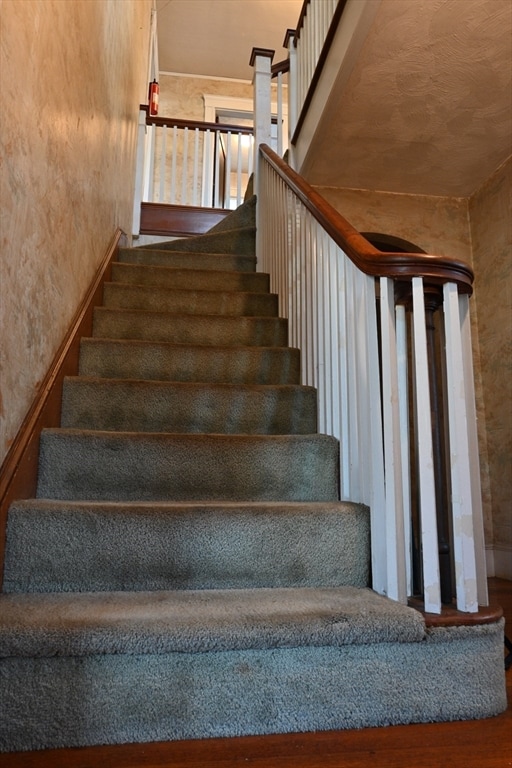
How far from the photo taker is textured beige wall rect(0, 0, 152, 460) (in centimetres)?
126

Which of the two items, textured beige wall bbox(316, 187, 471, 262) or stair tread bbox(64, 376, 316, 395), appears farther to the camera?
textured beige wall bbox(316, 187, 471, 262)

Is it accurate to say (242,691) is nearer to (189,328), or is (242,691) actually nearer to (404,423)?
(404,423)

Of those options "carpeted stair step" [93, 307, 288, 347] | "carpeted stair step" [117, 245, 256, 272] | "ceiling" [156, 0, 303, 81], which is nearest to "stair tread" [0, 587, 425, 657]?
"carpeted stair step" [93, 307, 288, 347]

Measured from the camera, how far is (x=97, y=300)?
94.0 inches

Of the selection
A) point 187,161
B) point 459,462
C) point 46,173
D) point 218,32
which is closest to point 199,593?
point 459,462

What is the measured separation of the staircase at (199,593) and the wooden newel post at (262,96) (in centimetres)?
227

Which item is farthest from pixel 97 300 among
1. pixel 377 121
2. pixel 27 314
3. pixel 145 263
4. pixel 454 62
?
pixel 454 62

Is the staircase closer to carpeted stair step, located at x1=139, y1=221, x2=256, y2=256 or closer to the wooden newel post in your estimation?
carpeted stair step, located at x1=139, y1=221, x2=256, y2=256

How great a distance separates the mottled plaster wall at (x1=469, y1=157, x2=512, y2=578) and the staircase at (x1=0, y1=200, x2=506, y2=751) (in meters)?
1.54

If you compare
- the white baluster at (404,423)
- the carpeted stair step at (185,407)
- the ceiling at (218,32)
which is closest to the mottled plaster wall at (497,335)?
the carpeted stair step at (185,407)

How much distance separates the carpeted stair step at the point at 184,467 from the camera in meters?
1.51

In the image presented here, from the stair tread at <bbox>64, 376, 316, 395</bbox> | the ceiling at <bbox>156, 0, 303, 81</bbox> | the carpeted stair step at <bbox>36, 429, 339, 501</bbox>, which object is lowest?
the carpeted stair step at <bbox>36, 429, 339, 501</bbox>

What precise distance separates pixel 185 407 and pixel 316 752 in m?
1.16

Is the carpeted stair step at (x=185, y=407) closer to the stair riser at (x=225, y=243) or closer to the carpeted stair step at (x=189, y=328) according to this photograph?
the carpeted stair step at (x=189, y=328)
